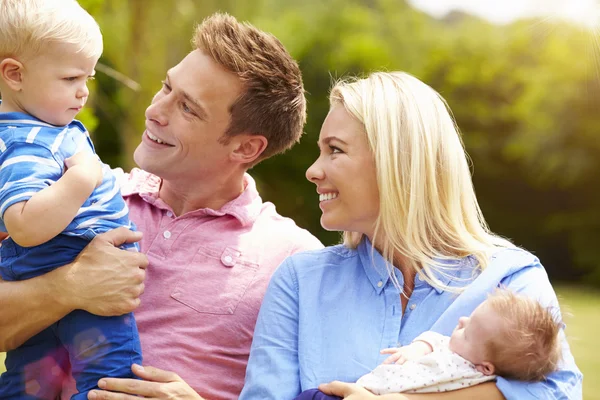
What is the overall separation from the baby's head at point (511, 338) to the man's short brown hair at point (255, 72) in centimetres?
125

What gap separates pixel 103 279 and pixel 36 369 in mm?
369

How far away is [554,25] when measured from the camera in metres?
14.3

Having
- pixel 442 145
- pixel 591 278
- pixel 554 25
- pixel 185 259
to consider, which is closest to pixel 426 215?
pixel 442 145

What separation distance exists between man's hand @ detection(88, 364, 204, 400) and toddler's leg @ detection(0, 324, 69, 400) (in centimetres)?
21

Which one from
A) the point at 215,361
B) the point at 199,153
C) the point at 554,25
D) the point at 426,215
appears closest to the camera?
the point at 426,215

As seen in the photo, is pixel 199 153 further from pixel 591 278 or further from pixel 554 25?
pixel 591 278

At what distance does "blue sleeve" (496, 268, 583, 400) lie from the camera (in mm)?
2064

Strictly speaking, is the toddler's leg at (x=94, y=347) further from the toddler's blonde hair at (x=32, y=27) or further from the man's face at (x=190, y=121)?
the toddler's blonde hair at (x=32, y=27)

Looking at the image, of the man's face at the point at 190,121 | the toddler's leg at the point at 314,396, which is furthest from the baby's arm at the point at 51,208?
the toddler's leg at the point at 314,396

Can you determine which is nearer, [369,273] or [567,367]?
[567,367]

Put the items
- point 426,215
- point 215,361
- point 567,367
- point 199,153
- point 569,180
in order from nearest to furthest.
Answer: point 567,367, point 426,215, point 215,361, point 199,153, point 569,180

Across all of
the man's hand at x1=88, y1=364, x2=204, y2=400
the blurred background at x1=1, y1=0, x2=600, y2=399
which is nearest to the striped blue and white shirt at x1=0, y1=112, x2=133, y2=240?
the man's hand at x1=88, y1=364, x2=204, y2=400

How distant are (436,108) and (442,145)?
0.38 feet

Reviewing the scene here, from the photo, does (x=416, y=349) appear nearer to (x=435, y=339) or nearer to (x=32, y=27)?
(x=435, y=339)
